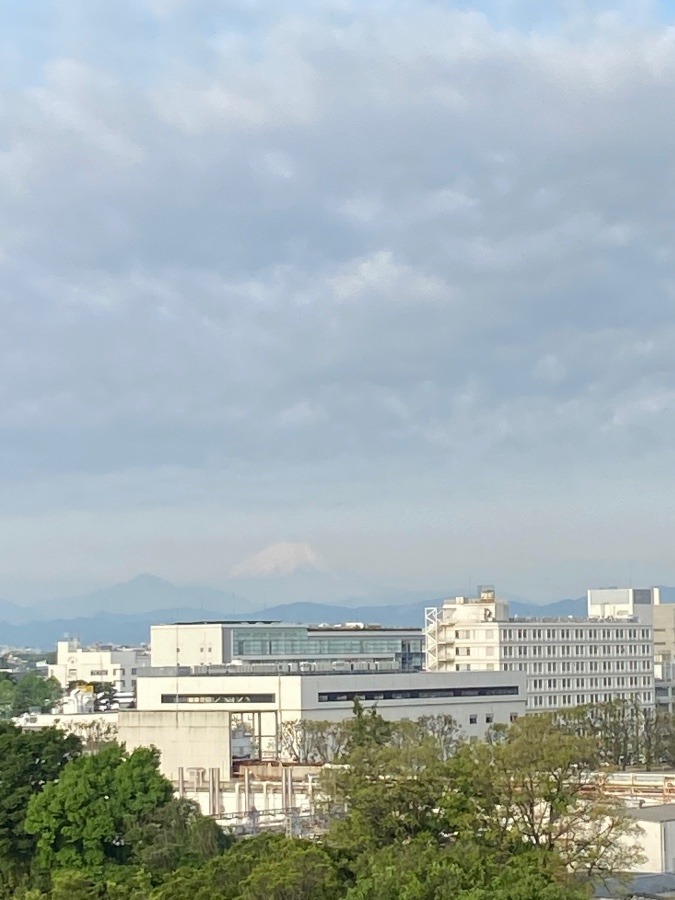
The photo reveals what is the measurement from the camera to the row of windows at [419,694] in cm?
9431

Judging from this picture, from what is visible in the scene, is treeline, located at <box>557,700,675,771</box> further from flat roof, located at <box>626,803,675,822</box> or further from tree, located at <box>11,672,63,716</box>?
tree, located at <box>11,672,63,716</box>

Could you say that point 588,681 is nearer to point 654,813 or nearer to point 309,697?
point 309,697

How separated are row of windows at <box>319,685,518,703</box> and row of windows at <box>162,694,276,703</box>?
3.36m

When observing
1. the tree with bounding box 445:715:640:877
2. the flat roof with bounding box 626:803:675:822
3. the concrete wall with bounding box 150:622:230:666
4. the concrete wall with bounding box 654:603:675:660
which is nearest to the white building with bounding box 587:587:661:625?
the concrete wall with bounding box 654:603:675:660

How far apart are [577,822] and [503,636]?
287ft

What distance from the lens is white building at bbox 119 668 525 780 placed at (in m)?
91.6

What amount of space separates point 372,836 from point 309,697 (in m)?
58.3

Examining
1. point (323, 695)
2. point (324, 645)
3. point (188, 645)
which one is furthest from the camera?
point (324, 645)

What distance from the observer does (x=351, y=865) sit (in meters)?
32.3

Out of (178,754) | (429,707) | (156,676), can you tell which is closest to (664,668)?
(429,707)

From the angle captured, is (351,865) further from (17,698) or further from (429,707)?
(17,698)

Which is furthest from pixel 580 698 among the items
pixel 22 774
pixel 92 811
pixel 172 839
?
pixel 172 839

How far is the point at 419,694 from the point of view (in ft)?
326

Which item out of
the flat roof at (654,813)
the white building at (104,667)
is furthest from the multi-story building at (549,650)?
the flat roof at (654,813)
